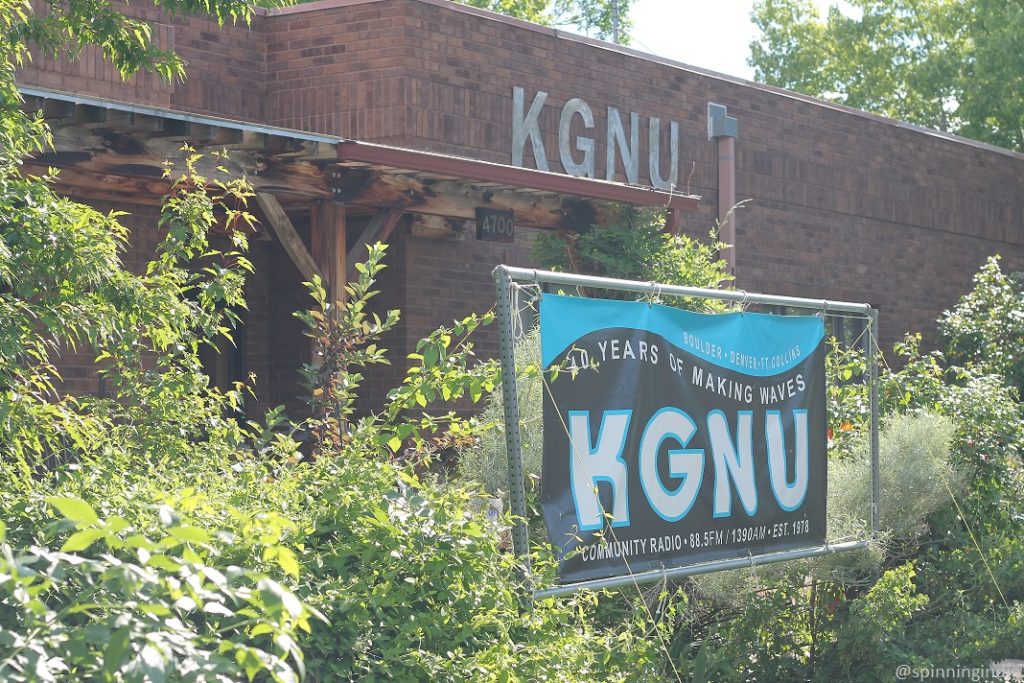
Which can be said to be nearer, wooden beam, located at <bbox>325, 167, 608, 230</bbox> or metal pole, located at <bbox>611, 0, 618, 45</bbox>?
wooden beam, located at <bbox>325, 167, 608, 230</bbox>

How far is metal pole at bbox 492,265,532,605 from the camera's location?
16.1 ft

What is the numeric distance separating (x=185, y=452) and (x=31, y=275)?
935 mm

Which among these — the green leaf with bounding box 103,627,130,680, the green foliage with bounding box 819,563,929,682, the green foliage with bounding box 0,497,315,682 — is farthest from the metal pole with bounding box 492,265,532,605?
the green leaf with bounding box 103,627,130,680

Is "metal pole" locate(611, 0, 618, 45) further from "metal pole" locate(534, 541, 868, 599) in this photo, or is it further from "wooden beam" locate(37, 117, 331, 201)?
"metal pole" locate(534, 541, 868, 599)

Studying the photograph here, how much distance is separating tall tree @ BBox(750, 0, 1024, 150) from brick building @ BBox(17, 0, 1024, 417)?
7.83 meters

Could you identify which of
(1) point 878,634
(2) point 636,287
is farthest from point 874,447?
(2) point 636,287

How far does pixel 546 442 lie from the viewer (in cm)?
503

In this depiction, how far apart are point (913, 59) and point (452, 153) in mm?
24350

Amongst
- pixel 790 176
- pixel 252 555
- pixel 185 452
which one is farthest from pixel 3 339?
pixel 790 176

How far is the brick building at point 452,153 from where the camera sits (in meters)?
9.64

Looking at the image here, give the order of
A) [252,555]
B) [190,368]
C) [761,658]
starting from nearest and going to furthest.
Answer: [252,555] → [190,368] → [761,658]

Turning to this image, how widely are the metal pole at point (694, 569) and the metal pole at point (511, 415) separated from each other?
21cm

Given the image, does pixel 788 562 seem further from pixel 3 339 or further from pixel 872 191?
pixel 872 191

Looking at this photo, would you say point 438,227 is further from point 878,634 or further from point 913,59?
point 913,59
